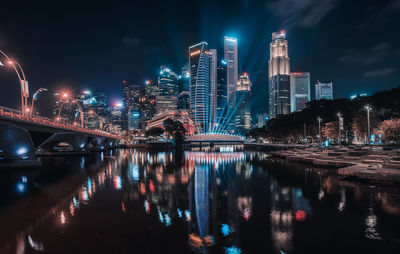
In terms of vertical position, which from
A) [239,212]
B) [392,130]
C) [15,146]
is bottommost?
[239,212]

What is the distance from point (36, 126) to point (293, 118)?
2857 inches

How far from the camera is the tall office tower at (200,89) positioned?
190 m

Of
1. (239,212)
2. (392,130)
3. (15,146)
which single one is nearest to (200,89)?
(392,130)

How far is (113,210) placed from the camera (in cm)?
1059

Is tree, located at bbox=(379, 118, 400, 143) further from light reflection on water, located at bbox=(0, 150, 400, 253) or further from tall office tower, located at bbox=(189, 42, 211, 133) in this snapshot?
tall office tower, located at bbox=(189, 42, 211, 133)

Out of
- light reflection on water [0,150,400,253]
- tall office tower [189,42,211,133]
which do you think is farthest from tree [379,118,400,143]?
tall office tower [189,42,211,133]

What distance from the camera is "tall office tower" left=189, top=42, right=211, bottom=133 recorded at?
190375 millimetres

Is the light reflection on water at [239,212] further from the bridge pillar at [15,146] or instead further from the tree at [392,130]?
the tree at [392,130]

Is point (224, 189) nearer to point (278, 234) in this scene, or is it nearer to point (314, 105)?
point (278, 234)

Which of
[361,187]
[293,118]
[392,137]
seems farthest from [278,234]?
[293,118]

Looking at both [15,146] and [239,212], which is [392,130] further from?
[15,146]

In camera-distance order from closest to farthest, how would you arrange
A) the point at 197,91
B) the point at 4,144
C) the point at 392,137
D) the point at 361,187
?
1. the point at 361,187
2. the point at 4,144
3. the point at 392,137
4. the point at 197,91

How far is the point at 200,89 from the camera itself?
19025 centimetres

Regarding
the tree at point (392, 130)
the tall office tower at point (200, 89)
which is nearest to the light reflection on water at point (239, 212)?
the tree at point (392, 130)
